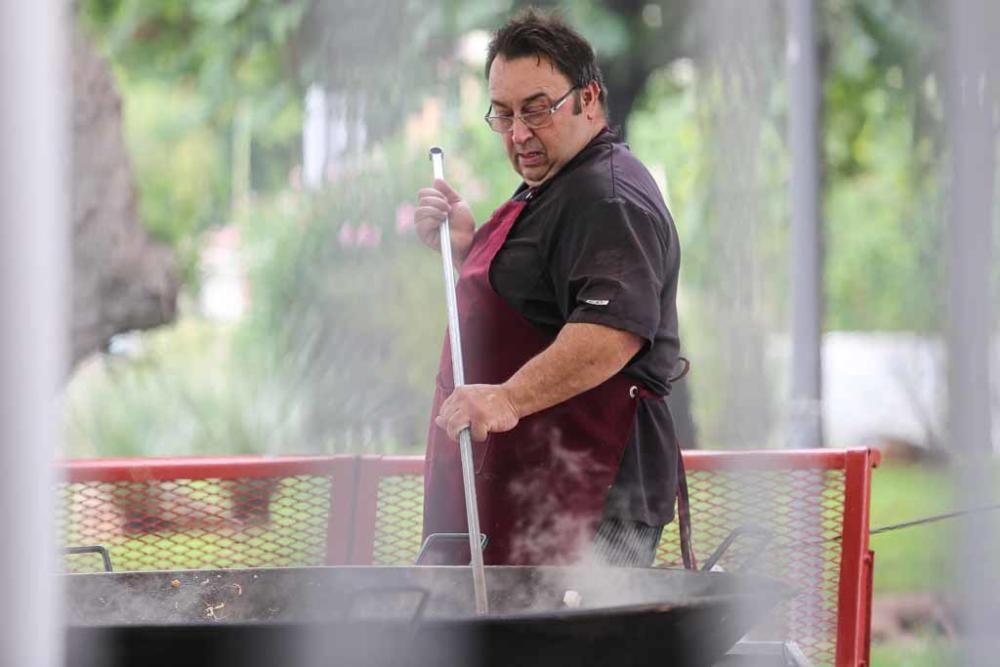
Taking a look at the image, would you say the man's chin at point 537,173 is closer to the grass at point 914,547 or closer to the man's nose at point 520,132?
the man's nose at point 520,132

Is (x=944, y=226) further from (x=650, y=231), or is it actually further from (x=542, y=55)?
(x=542, y=55)

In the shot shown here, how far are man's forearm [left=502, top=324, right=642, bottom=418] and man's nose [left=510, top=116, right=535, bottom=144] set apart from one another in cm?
34

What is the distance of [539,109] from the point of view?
2.14 metres

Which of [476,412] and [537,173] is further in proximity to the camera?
[537,173]

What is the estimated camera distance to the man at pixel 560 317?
2.08 metres

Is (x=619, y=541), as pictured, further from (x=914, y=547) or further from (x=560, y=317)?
(x=914, y=547)

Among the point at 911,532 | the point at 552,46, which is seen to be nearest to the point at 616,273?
the point at 552,46

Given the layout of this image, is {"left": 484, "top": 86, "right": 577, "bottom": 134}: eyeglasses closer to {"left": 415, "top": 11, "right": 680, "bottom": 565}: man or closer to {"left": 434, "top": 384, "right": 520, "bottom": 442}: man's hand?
{"left": 415, "top": 11, "right": 680, "bottom": 565}: man

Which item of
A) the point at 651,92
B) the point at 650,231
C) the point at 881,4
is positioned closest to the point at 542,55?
the point at 650,231

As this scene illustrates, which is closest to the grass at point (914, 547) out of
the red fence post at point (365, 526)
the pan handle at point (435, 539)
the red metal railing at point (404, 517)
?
the red metal railing at point (404, 517)

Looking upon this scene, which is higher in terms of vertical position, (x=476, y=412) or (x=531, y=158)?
(x=531, y=158)

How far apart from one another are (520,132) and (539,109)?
0.04 metres

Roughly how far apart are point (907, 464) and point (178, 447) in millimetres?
2849

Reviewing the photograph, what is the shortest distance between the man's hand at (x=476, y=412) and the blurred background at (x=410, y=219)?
0.06 meters
